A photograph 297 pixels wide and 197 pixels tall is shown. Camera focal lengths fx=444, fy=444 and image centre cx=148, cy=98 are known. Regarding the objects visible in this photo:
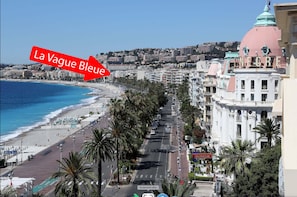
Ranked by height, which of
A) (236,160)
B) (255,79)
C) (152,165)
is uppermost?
(255,79)

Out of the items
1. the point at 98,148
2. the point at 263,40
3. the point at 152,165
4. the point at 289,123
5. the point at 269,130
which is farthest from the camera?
the point at 152,165

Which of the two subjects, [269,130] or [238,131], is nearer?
[269,130]

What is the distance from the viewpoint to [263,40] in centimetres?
4469

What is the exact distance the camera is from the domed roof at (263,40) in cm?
4419

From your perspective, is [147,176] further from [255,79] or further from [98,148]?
[255,79]

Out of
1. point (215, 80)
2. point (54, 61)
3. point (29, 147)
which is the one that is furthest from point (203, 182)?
point (29, 147)

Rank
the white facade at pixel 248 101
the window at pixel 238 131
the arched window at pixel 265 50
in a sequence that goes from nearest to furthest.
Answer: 1. the arched window at pixel 265 50
2. the white facade at pixel 248 101
3. the window at pixel 238 131

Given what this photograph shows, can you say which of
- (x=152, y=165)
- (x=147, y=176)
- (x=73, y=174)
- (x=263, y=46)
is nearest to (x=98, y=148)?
(x=73, y=174)

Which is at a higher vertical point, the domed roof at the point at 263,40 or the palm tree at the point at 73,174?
the domed roof at the point at 263,40

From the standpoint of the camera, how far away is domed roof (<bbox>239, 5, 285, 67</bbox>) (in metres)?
44.2

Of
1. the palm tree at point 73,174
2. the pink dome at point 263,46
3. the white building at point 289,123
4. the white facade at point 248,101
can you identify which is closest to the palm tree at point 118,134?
the white facade at point 248,101

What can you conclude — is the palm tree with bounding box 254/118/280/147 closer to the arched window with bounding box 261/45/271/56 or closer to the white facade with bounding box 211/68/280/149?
the white facade with bounding box 211/68/280/149

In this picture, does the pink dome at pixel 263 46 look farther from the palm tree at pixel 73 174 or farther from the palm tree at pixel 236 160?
the palm tree at pixel 73 174

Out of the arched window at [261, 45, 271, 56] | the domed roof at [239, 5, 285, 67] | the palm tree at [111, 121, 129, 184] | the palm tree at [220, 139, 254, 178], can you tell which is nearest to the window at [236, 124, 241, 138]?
the domed roof at [239, 5, 285, 67]
